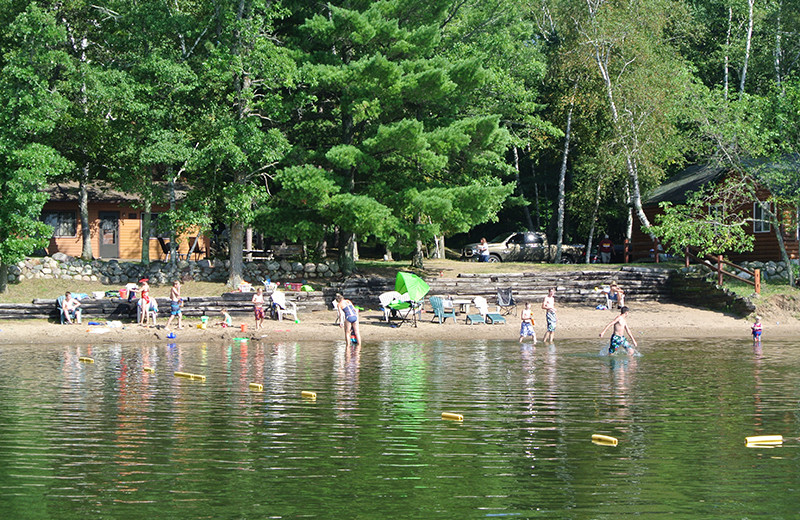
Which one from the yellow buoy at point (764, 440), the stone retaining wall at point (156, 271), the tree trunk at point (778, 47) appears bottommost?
the yellow buoy at point (764, 440)

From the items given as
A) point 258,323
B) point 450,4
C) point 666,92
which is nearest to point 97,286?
point 258,323

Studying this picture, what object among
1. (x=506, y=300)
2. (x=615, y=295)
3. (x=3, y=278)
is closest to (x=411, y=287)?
(x=506, y=300)

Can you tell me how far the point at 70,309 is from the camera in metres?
27.7

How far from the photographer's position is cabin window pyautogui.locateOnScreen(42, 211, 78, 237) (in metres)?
44.4

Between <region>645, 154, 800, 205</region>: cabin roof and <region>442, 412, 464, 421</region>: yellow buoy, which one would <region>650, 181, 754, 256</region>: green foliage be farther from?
<region>442, 412, 464, 421</region>: yellow buoy

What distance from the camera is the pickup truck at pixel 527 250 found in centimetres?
4462

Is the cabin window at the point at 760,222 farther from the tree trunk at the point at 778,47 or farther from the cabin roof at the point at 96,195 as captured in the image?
the cabin roof at the point at 96,195

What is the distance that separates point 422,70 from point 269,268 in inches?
401

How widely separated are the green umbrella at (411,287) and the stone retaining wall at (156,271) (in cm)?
663

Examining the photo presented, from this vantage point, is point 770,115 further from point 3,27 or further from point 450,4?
point 3,27

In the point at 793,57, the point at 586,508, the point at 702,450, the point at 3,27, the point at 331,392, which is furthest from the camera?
the point at 793,57

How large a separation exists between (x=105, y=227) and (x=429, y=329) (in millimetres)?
23826

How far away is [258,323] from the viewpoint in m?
27.8

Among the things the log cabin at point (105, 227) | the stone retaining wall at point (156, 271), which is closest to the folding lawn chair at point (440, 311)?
the stone retaining wall at point (156, 271)
